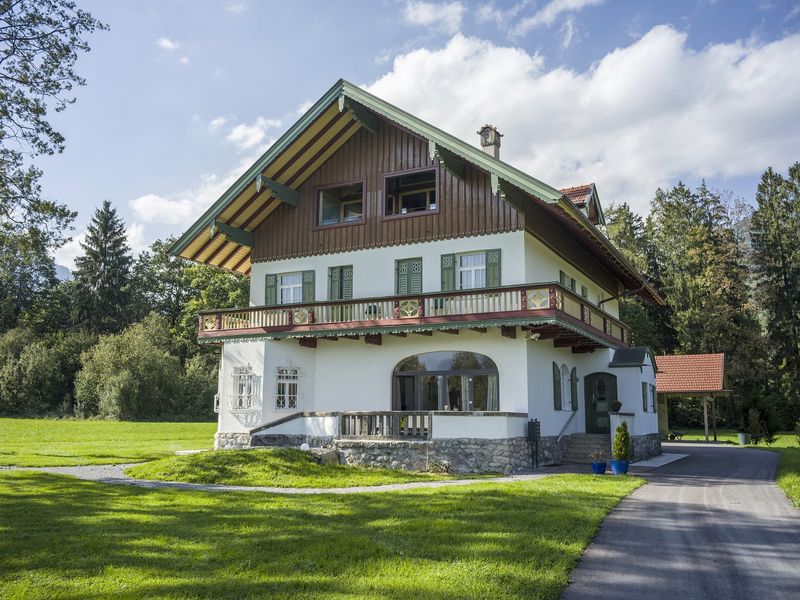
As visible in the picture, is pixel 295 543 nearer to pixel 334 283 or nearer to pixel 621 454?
pixel 621 454

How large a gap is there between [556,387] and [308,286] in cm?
908

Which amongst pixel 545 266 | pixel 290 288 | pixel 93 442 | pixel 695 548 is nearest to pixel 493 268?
pixel 545 266

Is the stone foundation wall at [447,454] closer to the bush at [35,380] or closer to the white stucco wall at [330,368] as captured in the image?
the white stucco wall at [330,368]

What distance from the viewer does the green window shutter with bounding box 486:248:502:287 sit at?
2108cm

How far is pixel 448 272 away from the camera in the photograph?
21.9 meters

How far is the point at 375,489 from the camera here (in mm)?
15000

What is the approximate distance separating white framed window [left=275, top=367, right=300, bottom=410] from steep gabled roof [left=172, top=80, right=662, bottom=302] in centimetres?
515

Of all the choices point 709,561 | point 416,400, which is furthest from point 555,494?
point 416,400

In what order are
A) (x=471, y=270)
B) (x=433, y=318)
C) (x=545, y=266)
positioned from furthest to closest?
(x=545, y=266), (x=471, y=270), (x=433, y=318)

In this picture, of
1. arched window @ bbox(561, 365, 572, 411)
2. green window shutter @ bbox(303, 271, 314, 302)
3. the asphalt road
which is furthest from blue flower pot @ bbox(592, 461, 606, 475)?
green window shutter @ bbox(303, 271, 314, 302)

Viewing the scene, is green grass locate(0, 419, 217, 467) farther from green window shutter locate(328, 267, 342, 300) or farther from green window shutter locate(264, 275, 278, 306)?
green window shutter locate(328, 267, 342, 300)

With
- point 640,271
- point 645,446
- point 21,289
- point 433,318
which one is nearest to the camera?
point 433,318

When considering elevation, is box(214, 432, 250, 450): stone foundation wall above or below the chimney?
below

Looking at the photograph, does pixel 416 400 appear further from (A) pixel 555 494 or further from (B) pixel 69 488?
(B) pixel 69 488
